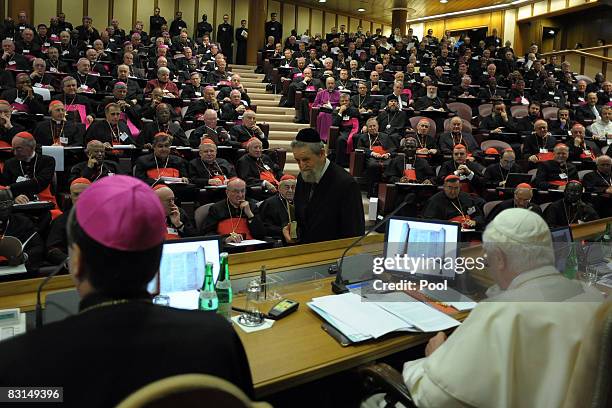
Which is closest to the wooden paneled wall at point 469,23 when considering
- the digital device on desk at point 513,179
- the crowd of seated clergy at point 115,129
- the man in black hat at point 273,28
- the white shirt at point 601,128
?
the man in black hat at point 273,28

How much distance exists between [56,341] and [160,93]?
7712 mm

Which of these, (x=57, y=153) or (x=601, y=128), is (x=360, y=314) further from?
(x=601, y=128)

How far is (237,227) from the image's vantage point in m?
5.15

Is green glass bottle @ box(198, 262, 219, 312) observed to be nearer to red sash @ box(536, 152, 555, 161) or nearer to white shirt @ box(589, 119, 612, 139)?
red sash @ box(536, 152, 555, 161)

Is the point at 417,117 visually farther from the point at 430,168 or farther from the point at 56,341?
the point at 56,341

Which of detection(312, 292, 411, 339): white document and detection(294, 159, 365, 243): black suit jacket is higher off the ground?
detection(294, 159, 365, 243): black suit jacket

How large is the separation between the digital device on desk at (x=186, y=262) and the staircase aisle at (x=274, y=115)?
598 centimetres

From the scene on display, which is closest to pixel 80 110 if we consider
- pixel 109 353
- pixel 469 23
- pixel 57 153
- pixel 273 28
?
pixel 57 153

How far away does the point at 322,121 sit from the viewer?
964 centimetres

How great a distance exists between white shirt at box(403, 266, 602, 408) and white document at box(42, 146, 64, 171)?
5.40 m

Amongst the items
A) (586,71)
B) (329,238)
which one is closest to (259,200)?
(329,238)

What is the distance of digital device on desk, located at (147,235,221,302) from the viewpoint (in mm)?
2070

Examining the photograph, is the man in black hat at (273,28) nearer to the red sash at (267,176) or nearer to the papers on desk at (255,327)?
the red sash at (267,176)

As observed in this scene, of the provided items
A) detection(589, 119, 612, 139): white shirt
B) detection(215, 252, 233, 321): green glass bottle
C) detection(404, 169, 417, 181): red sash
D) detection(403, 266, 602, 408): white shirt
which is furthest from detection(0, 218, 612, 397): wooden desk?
detection(589, 119, 612, 139): white shirt
